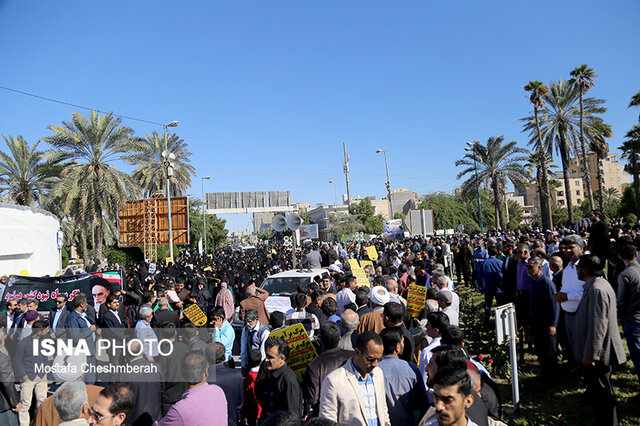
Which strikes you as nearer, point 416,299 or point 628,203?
point 416,299

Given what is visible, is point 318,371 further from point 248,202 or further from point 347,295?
point 248,202

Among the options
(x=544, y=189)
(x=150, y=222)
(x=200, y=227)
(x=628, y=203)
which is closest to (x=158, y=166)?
(x=150, y=222)

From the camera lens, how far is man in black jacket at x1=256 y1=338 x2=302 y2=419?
423 cm

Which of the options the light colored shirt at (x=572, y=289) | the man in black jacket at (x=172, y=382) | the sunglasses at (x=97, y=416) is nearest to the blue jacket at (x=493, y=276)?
the light colored shirt at (x=572, y=289)

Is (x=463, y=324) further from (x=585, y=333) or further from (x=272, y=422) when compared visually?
(x=272, y=422)

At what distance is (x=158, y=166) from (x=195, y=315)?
32543mm

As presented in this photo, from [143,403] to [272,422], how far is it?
2.77 meters

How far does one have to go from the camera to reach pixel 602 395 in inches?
187

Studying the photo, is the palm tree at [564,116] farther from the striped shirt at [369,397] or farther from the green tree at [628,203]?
the striped shirt at [369,397]

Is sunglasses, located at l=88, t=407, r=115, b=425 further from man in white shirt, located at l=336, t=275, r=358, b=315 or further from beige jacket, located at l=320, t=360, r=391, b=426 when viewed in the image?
man in white shirt, located at l=336, t=275, r=358, b=315

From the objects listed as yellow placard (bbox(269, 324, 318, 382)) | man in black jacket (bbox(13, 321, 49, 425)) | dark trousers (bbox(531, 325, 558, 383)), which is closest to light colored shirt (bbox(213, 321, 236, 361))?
yellow placard (bbox(269, 324, 318, 382))

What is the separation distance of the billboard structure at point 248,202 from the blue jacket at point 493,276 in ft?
188

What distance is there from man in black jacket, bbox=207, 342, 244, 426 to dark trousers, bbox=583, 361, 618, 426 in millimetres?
3652

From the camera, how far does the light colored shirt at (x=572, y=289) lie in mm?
5898
